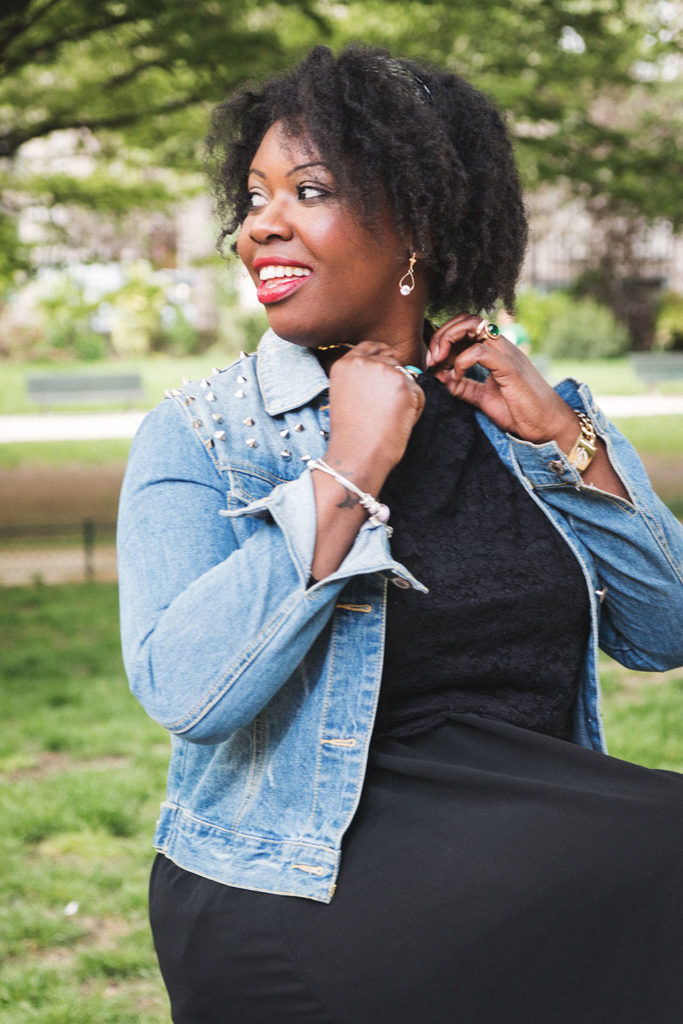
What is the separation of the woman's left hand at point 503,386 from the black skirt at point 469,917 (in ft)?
2.19

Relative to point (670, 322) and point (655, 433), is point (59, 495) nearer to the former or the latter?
point (655, 433)

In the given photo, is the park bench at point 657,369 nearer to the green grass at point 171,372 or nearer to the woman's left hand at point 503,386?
the green grass at point 171,372

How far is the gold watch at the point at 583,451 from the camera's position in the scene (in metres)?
2.15

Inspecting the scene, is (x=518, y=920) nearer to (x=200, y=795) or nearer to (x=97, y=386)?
(x=200, y=795)

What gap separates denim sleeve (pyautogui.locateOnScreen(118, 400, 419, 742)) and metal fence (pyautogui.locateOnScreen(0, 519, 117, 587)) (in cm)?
713

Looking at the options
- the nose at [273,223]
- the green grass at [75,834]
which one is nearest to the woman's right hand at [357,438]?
the nose at [273,223]

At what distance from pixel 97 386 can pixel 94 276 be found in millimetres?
14016

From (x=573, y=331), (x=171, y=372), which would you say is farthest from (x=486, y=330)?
(x=573, y=331)

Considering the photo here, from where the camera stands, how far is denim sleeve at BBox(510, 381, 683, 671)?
2109 millimetres

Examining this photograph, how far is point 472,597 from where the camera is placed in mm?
1930

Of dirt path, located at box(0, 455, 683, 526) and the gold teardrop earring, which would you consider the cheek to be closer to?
the gold teardrop earring

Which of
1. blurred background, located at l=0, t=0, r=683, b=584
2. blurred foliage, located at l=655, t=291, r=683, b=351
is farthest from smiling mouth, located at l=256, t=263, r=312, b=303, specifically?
blurred foliage, located at l=655, t=291, r=683, b=351

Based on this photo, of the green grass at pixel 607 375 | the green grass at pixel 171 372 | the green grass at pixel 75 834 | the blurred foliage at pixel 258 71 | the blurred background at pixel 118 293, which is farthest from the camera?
the green grass at pixel 607 375

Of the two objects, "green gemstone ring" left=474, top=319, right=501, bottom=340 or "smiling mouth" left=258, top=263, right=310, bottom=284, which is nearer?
"smiling mouth" left=258, top=263, right=310, bottom=284
